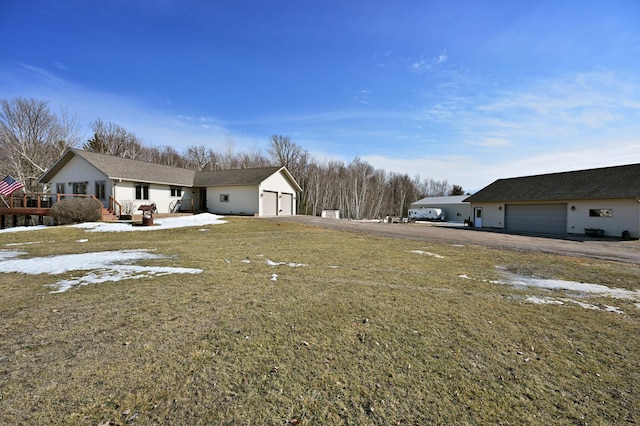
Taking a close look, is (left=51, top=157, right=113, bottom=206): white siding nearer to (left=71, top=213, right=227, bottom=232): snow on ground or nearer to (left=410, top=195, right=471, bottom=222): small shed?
(left=71, top=213, right=227, bottom=232): snow on ground

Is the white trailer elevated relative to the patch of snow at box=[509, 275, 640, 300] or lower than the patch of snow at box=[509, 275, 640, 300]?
elevated

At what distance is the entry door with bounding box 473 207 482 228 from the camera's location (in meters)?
29.2

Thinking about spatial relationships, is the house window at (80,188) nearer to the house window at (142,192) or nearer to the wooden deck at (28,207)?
the wooden deck at (28,207)

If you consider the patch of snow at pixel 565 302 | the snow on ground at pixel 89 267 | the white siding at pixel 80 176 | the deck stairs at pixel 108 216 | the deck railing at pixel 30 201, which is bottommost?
the patch of snow at pixel 565 302

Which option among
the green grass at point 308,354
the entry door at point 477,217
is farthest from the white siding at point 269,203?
the entry door at point 477,217

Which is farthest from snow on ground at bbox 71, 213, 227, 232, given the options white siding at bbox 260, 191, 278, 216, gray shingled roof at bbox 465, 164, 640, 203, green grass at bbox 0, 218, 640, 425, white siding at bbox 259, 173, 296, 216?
gray shingled roof at bbox 465, 164, 640, 203

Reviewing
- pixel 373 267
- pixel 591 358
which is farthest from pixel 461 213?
pixel 591 358

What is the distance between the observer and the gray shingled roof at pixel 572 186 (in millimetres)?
19953

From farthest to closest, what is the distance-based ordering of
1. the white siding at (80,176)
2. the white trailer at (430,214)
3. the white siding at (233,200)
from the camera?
the white trailer at (430,214)
the white siding at (233,200)
the white siding at (80,176)

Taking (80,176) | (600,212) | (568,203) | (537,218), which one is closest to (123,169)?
(80,176)

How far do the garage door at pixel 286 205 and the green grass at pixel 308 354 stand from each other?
21.9 metres

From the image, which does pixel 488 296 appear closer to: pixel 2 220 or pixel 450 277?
pixel 450 277

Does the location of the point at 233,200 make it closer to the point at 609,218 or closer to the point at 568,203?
the point at 568,203

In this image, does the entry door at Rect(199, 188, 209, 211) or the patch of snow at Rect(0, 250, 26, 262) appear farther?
the entry door at Rect(199, 188, 209, 211)
